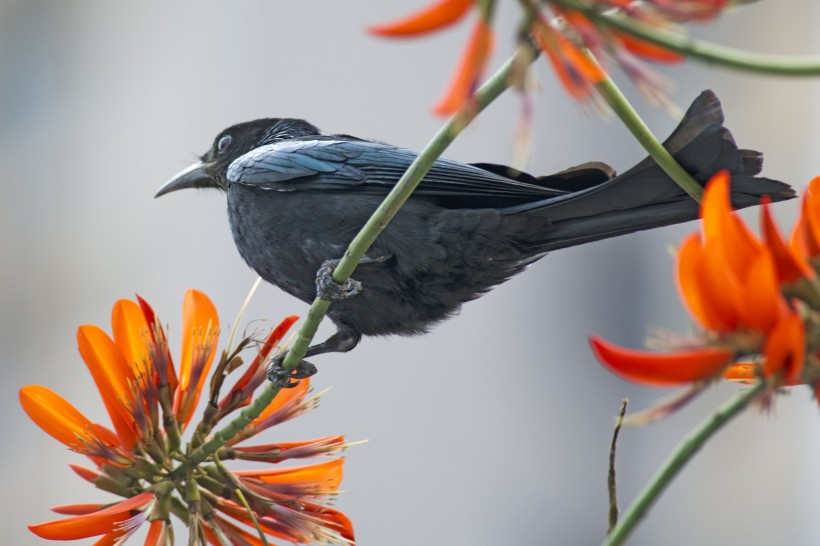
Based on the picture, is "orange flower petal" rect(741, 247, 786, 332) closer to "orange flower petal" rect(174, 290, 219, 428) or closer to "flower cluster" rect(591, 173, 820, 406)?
"flower cluster" rect(591, 173, 820, 406)

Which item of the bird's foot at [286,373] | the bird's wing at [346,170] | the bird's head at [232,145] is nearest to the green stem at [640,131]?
the bird's foot at [286,373]

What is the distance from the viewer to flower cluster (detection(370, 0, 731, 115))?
2.61 feet

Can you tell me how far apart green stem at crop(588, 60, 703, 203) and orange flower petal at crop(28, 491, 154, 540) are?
0.76 m

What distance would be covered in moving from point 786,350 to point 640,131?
36cm

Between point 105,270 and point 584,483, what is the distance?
4.19 metres

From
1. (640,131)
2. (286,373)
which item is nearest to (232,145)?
(286,373)

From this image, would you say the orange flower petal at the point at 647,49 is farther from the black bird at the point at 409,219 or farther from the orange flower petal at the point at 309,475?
the black bird at the point at 409,219

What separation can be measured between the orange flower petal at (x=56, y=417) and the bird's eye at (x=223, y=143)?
2.05 metres

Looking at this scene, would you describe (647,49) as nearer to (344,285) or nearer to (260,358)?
(260,358)

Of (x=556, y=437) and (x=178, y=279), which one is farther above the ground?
(x=178, y=279)

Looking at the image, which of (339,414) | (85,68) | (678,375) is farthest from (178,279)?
(678,375)

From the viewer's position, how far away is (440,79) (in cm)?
889

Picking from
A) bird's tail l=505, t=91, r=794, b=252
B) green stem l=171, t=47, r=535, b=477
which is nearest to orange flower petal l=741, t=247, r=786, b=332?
green stem l=171, t=47, r=535, b=477

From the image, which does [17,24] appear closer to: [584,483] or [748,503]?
[584,483]
